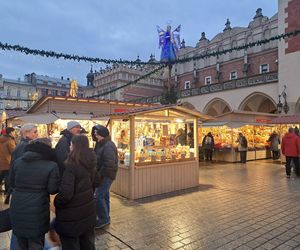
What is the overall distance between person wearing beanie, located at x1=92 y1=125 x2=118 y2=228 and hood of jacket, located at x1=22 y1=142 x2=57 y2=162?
1716 mm

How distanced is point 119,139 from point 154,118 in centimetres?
110

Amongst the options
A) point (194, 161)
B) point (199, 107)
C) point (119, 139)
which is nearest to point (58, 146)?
point (119, 139)

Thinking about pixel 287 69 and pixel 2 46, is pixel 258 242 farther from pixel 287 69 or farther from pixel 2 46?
pixel 287 69

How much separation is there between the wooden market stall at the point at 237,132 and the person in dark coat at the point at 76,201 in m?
11.7

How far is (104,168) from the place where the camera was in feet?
14.7

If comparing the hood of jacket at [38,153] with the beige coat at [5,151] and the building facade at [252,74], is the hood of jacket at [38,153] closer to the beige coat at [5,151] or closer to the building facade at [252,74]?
the beige coat at [5,151]

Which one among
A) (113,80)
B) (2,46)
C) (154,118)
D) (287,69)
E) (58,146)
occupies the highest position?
(113,80)

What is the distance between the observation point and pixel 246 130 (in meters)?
15.4

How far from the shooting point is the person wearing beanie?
14.7ft

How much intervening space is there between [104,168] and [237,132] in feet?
38.1

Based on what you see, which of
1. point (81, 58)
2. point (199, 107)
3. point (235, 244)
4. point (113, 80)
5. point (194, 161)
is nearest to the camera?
point (235, 244)

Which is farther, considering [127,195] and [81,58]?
[81,58]

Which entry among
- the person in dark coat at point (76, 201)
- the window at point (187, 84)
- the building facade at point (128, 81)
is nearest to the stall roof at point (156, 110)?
the person in dark coat at point (76, 201)

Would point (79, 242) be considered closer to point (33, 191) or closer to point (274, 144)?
point (33, 191)
